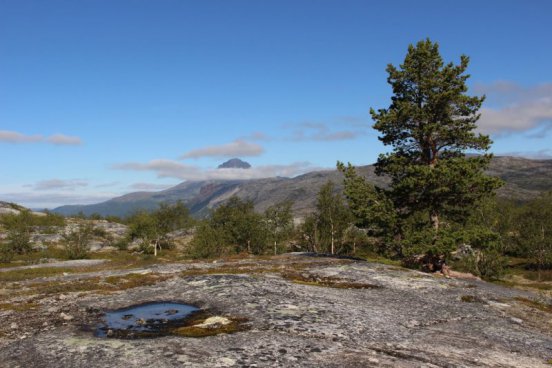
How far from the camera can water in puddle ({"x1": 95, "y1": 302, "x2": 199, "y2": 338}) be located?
58.3 ft

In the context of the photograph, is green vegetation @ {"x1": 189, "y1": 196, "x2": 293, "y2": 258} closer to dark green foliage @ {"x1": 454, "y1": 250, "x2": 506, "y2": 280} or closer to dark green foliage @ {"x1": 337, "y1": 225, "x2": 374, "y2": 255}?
dark green foliage @ {"x1": 337, "y1": 225, "x2": 374, "y2": 255}

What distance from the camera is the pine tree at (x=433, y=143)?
39062 mm

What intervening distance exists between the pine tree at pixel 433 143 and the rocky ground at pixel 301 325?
1019cm

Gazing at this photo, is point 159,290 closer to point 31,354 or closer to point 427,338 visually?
point 31,354

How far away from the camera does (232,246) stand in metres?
102

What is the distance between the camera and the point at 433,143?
140ft

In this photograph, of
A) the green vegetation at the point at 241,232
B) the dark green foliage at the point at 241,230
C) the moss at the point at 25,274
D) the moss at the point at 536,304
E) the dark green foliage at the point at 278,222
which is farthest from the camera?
the dark green foliage at the point at 278,222

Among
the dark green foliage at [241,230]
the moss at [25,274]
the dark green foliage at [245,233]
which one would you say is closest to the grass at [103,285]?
the moss at [25,274]

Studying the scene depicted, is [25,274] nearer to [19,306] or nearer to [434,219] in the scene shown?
[19,306]

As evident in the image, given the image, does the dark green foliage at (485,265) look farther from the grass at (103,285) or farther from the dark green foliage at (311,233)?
the grass at (103,285)

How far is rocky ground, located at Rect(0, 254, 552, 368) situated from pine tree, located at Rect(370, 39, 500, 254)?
10195 millimetres

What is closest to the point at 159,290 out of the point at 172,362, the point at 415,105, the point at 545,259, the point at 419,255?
the point at 172,362

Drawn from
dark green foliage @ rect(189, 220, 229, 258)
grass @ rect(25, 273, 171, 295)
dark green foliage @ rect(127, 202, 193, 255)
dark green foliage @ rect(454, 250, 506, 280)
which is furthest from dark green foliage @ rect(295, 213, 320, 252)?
grass @ rect(25, 273, 171, 295)

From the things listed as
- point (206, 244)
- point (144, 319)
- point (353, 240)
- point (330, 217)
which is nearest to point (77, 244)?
point (206, 244)
